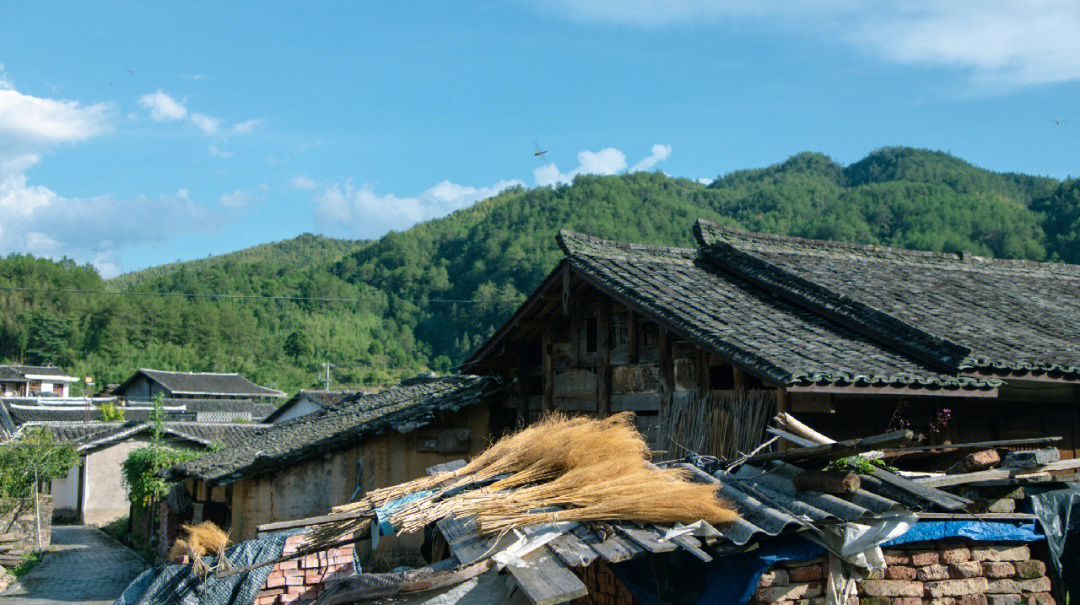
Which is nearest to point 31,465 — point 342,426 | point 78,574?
point 78,574

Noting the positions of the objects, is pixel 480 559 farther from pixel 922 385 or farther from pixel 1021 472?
pixel 922 385

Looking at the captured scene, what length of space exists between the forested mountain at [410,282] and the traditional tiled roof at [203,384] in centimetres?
1073

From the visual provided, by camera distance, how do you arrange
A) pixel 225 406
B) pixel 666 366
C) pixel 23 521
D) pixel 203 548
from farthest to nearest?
pixel 225 406
pixel 23 521
pixel 666 366
pixel 203 548

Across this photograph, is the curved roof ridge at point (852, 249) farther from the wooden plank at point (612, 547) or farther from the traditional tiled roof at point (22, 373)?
the traditional tiled roof at point (22, 373)

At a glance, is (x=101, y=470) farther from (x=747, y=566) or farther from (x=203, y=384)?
(x=747, y=566)

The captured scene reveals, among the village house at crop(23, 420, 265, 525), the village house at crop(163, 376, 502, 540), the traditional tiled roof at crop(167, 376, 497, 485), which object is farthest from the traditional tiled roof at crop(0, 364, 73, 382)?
the village house at crop(163, 376, 502, 540)

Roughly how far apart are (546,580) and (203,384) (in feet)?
185

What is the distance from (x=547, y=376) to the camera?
13.2 m

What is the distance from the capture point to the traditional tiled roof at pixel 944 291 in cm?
946

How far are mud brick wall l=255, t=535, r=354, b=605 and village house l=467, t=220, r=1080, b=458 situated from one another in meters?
3.77

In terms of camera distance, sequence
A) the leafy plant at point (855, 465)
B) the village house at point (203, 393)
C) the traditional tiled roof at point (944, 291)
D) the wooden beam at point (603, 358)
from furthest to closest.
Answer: the village house at point (203, 393) → the wooden beam at point (603, 358) → the traditional tiled roof at point (944, 291) → the leafy plant at point (855, 465)

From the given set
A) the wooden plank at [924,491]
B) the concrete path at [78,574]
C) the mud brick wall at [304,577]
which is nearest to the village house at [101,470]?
the concrete path at [78,574]

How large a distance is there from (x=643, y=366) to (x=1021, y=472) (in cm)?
524

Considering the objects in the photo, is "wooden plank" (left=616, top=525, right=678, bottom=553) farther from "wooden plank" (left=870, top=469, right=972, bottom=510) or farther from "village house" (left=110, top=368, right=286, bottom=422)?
"village house" (left=110, top=368, right=286, bottom=422)
